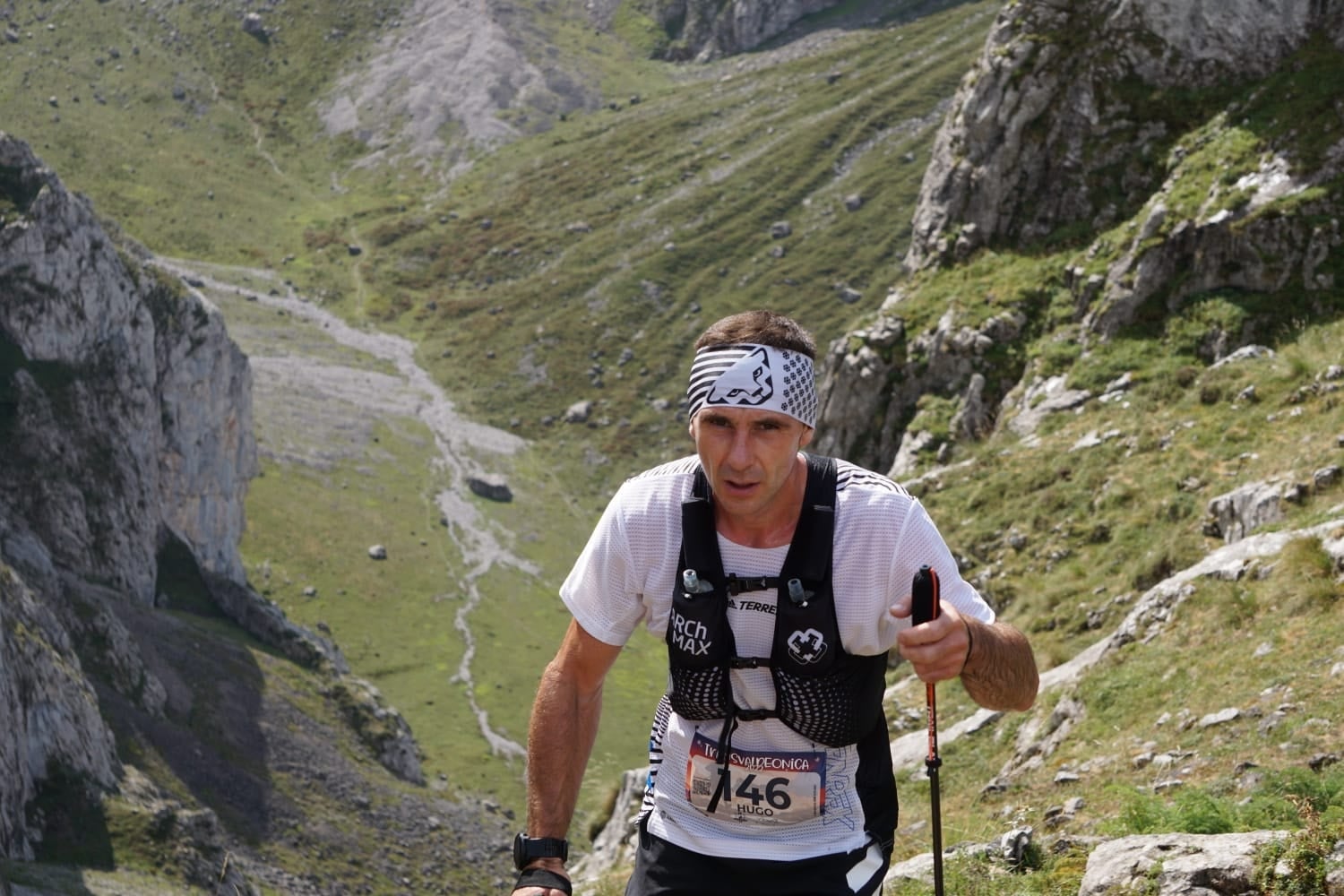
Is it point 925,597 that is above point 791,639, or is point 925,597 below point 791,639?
above

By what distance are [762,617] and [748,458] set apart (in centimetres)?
78

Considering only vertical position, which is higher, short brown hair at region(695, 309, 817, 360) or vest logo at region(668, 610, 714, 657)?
short brown hair at region(695, 309, 817, 360)

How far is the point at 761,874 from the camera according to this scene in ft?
21.5

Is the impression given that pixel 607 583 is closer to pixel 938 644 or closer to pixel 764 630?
pixel 764 630

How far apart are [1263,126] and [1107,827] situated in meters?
29.9

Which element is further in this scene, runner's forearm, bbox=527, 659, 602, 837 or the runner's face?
runner's forearm, bbox=527, 659, 602, 837

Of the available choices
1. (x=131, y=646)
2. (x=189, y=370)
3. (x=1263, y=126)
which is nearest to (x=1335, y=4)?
(x=1263, y=126)

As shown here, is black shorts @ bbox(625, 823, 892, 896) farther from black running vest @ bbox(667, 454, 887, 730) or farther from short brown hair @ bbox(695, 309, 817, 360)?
short brown hair @ bbox(695, 309, 817, 360)

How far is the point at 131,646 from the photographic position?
7381cm

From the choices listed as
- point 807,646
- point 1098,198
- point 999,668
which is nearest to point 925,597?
point 999,668

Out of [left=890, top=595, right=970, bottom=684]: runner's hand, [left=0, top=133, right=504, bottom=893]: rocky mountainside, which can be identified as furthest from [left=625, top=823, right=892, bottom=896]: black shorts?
[left=0, top=133, right=504, bottom=893]: rocky mountainside

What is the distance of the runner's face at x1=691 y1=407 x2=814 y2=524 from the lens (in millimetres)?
6582

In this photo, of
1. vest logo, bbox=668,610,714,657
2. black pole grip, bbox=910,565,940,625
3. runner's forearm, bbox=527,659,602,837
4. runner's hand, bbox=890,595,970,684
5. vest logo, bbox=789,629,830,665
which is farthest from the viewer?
runner's forearm, bbox=527,659,602,837

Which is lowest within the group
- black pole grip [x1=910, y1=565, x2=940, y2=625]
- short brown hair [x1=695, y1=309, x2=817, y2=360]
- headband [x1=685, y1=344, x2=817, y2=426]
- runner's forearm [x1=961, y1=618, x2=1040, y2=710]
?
runner's forearm [x1=961, y1=618, x2=1040, y2=710]
